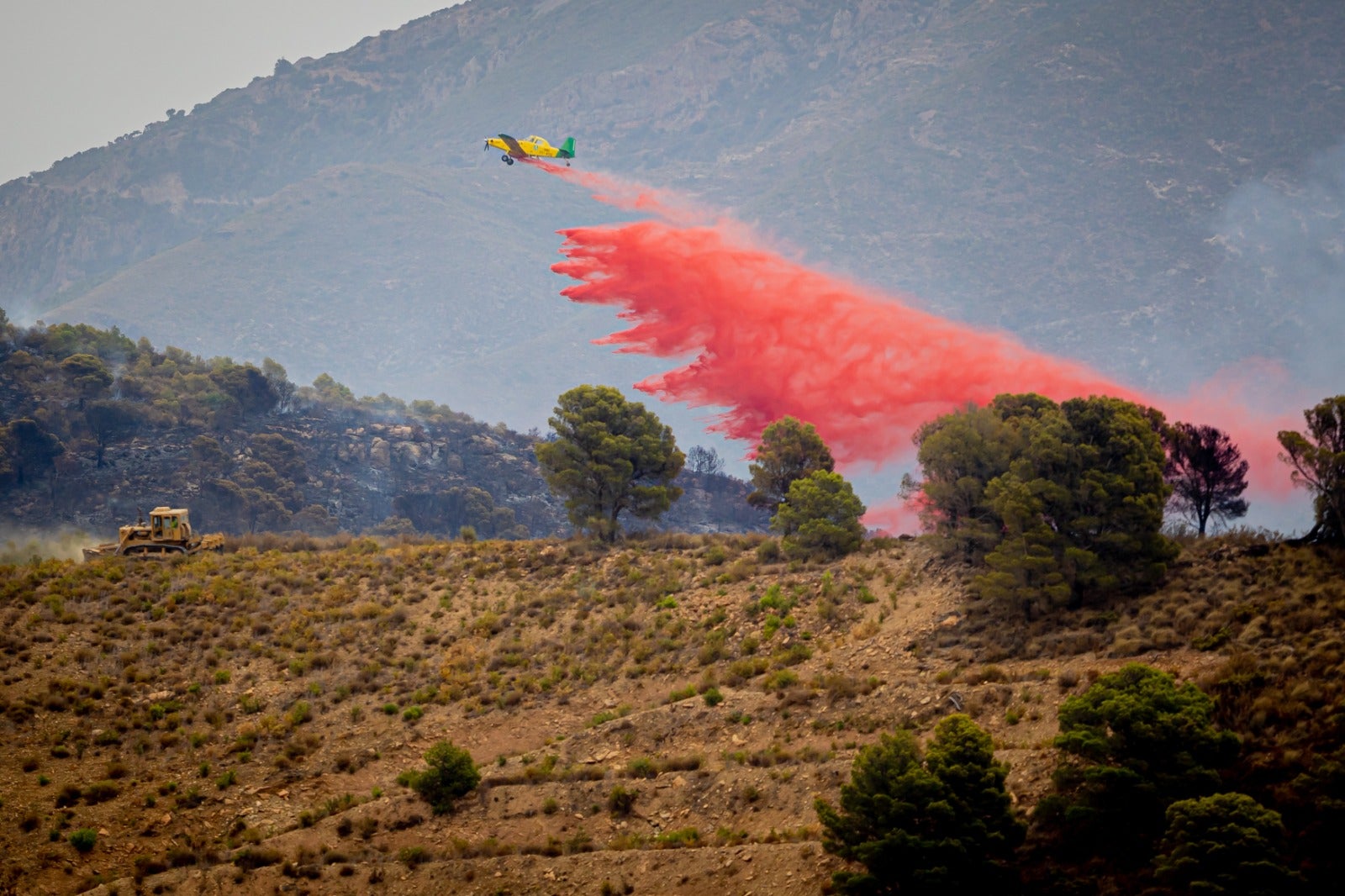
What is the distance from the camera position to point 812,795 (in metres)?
32.9

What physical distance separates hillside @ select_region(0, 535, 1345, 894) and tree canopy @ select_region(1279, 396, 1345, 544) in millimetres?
1688

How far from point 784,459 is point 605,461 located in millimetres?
10265

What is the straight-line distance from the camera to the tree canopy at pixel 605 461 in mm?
66188

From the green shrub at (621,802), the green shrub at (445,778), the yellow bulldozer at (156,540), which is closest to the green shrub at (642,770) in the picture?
the green shrub at (621,802)

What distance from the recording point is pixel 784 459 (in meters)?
68.0

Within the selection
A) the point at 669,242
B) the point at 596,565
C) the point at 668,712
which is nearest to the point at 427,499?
the point at 669,242

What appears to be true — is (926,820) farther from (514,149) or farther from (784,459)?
(514,149)

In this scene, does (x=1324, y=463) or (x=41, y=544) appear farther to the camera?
(x=41, y=544)

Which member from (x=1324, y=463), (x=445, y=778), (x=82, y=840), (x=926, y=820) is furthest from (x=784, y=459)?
(x=82, y=840)

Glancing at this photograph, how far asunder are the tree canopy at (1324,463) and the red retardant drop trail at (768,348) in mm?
33705

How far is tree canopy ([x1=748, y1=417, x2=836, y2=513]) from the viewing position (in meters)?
67.9

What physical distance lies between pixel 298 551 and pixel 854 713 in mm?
37544

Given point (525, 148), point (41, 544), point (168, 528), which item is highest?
point (525, 148)

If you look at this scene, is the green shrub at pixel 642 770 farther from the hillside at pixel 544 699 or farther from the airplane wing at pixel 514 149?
the airplane wing at pixel 514 149
